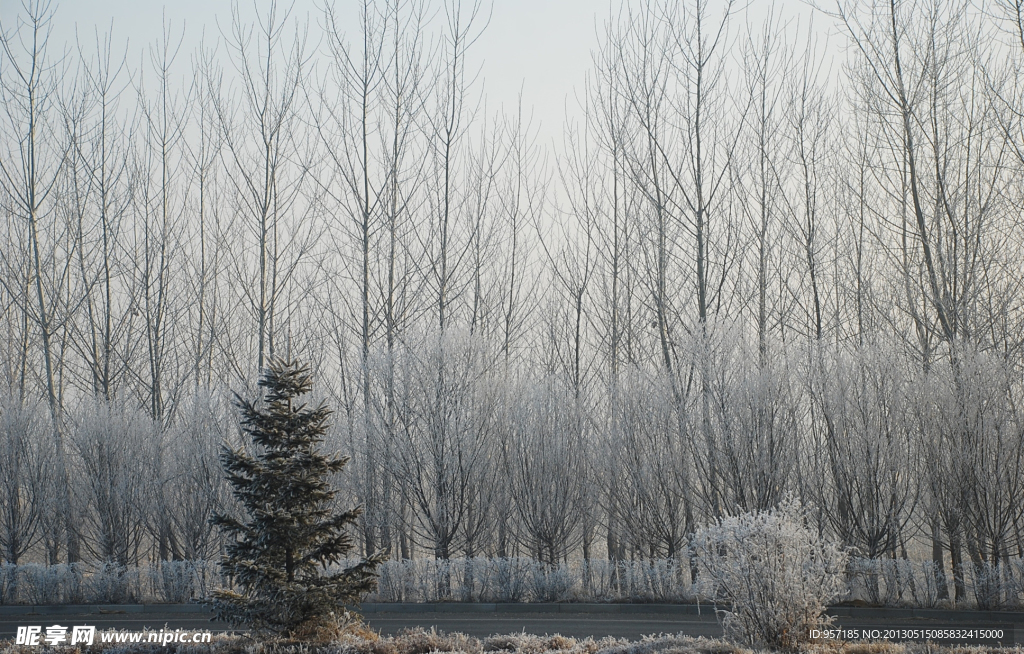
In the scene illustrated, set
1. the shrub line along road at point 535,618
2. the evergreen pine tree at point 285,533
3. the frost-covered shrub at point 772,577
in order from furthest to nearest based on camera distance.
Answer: the shrub line along road at point 535,618
the evergreen pine tree at point 285,533
the frost-covered shrub at point 772,577

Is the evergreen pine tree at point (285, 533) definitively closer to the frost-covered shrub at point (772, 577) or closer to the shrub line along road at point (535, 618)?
the shrub line along road at point (535, 618)

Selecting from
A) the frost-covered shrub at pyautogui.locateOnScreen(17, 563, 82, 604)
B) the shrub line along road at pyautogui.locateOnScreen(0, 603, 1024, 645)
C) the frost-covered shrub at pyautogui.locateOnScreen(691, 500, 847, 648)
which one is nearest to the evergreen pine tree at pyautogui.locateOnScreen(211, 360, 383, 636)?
the shrub line along road at pyautogui.locateOnScreen(0, 603, 1024, 645)

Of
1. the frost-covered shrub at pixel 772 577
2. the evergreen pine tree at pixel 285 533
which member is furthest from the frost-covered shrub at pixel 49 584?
the frost-covered shrub at pixel 772 577

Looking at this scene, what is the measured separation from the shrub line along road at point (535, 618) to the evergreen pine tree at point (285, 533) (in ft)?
8.91

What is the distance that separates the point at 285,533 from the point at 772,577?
5.16 m

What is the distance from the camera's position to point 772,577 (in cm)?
741

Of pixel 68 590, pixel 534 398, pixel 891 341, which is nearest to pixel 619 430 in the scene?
pixel 534 398

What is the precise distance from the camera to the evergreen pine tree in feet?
26.6

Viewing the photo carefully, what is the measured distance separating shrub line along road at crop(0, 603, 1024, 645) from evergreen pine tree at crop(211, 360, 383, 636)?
8.91 ft

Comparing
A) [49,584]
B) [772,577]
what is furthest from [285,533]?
[49,584]

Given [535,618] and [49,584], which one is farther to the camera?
[49,584]

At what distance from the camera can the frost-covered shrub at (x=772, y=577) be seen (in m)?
7.44

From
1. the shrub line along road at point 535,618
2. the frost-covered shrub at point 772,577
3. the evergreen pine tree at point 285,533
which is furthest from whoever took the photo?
the shrub line along road at point 535,618

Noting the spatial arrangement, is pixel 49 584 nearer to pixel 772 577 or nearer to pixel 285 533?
pixel 285 533
